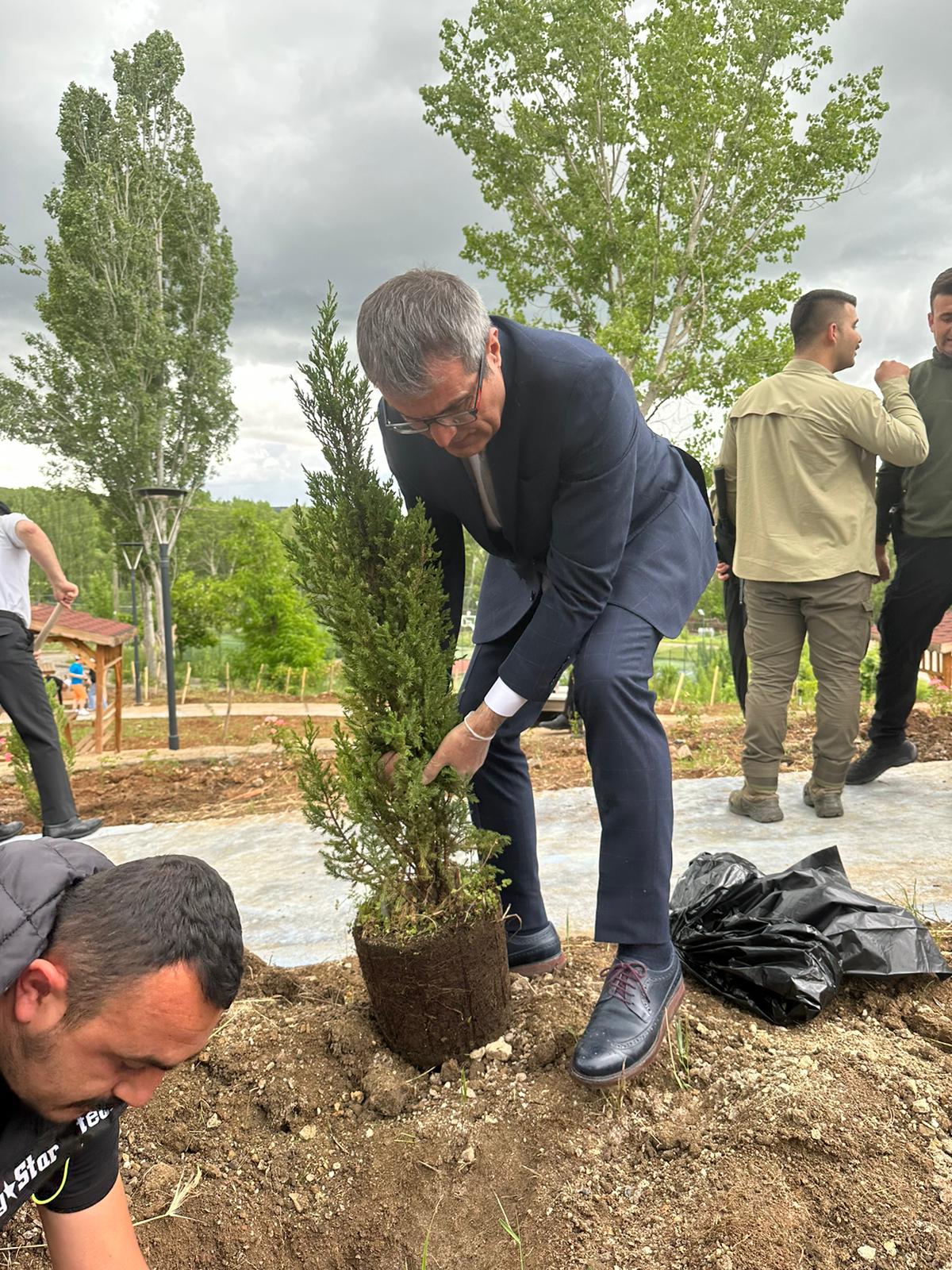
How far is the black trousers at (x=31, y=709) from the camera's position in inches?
199

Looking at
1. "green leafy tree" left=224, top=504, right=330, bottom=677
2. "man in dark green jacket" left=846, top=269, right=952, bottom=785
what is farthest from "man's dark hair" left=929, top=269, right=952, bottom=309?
"green leafy tree" left=224, top=504, right=330, bottom=677

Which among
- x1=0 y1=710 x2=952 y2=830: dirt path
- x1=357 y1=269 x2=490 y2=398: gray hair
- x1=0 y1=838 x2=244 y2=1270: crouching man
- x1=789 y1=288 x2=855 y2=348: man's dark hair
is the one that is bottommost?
x1=0 y1=710 x2=952 y2=830: dirt path

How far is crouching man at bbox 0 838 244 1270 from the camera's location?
1.27 meters

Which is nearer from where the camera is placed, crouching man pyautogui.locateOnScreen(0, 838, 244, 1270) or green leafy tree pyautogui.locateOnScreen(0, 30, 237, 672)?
crouching man pyautogui.locateOnScreen(0, 838, 244, 1270)

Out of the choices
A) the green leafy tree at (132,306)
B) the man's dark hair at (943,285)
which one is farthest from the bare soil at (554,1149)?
the green leafy tree at (132,306)

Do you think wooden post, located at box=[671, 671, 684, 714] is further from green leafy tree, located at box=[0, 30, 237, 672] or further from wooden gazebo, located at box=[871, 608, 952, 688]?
green leafy tree, located at box=[0, 30, 237, 672]

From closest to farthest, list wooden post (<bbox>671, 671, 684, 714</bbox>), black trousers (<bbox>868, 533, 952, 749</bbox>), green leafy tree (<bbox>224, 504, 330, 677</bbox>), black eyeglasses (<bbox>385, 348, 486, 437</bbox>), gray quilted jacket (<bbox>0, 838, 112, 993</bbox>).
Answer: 1. gray quilted jacket (<bbox>0, 838, 112, 993</bbox>)
2. black eyeglasses (<bbox>385, 348, 486, 437</bbox>)
3. black trousers (<bbox>868, 533, 952, 749</bbox>)
4. wooden post (<bbox>671, 671, 684, 714</bbox>)
5. green leafy tree (<bbox>224, 504, 330, 677</bbox>)

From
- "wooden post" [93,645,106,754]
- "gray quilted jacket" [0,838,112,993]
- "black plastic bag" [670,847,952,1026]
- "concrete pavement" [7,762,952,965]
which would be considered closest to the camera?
"gray quilted jacket" [0,838,112,993]

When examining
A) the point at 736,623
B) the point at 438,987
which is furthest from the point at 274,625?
the point at 438,987

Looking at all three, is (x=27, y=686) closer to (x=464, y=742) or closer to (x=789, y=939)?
(x=464, y=742)

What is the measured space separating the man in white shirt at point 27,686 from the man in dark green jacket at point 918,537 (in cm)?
478

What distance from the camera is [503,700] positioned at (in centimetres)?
222

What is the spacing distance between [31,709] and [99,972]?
4.38 metres

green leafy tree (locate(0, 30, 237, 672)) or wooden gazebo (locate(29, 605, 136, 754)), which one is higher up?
green leafy tree (locate(0, 30, 237, 672))
